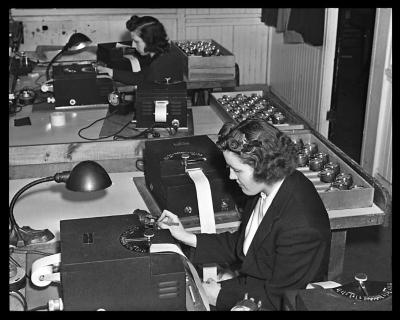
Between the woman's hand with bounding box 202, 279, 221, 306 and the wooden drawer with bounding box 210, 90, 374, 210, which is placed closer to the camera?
the woman's hand with bounding box 202, 279, 221, 306

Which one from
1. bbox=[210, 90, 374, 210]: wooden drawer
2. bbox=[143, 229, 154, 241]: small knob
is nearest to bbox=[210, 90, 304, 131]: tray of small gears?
bbox=[210, 90, 374, 210]: wooden drawer

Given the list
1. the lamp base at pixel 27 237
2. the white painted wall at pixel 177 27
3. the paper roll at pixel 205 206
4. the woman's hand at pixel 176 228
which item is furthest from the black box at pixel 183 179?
the white painted wall at pixel 177 27

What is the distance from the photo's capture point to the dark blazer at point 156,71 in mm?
3952

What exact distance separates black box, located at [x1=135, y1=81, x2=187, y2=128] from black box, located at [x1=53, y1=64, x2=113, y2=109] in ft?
1.76

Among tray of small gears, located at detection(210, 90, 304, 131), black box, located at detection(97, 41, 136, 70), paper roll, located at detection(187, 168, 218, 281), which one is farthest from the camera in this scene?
black box, located at detection(97, 41, 136, 70)

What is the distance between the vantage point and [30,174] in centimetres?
285

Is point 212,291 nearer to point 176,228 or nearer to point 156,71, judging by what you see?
point 176,228

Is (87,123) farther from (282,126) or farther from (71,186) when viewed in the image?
(71,186)

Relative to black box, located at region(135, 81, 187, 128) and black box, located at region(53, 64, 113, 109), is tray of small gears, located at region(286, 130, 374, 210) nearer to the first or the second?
black box, located at region(135, 81, 187, 128)

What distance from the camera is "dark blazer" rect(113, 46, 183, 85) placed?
156 inches

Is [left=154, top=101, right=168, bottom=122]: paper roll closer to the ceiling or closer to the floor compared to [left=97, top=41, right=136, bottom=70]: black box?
closer to the floor

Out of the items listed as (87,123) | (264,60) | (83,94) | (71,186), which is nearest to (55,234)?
(71,186)

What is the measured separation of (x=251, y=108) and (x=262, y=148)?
57.5 inches

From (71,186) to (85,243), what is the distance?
354mm
